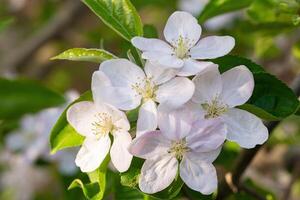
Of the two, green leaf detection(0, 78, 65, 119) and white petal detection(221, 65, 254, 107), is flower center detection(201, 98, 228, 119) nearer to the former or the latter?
white petal detection(221, 65, 254, 107)

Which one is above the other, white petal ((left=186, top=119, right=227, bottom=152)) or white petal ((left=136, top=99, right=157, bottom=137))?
white petal ((left=136, top=99, right=157, bottom=137))

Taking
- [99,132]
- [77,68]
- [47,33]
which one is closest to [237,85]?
[99,132]

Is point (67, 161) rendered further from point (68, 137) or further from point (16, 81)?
point (68, 137)

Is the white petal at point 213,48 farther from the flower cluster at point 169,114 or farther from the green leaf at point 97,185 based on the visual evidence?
the green leaf at point 97,185

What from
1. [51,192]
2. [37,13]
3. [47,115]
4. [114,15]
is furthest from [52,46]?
[114,15]

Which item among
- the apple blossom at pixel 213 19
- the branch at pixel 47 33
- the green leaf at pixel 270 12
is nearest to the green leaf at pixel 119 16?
the green leaf at pixel 270 12

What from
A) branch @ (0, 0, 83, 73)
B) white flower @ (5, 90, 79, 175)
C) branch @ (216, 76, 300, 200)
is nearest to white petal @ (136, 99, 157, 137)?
branch @ (216, 76, 300, 200)
